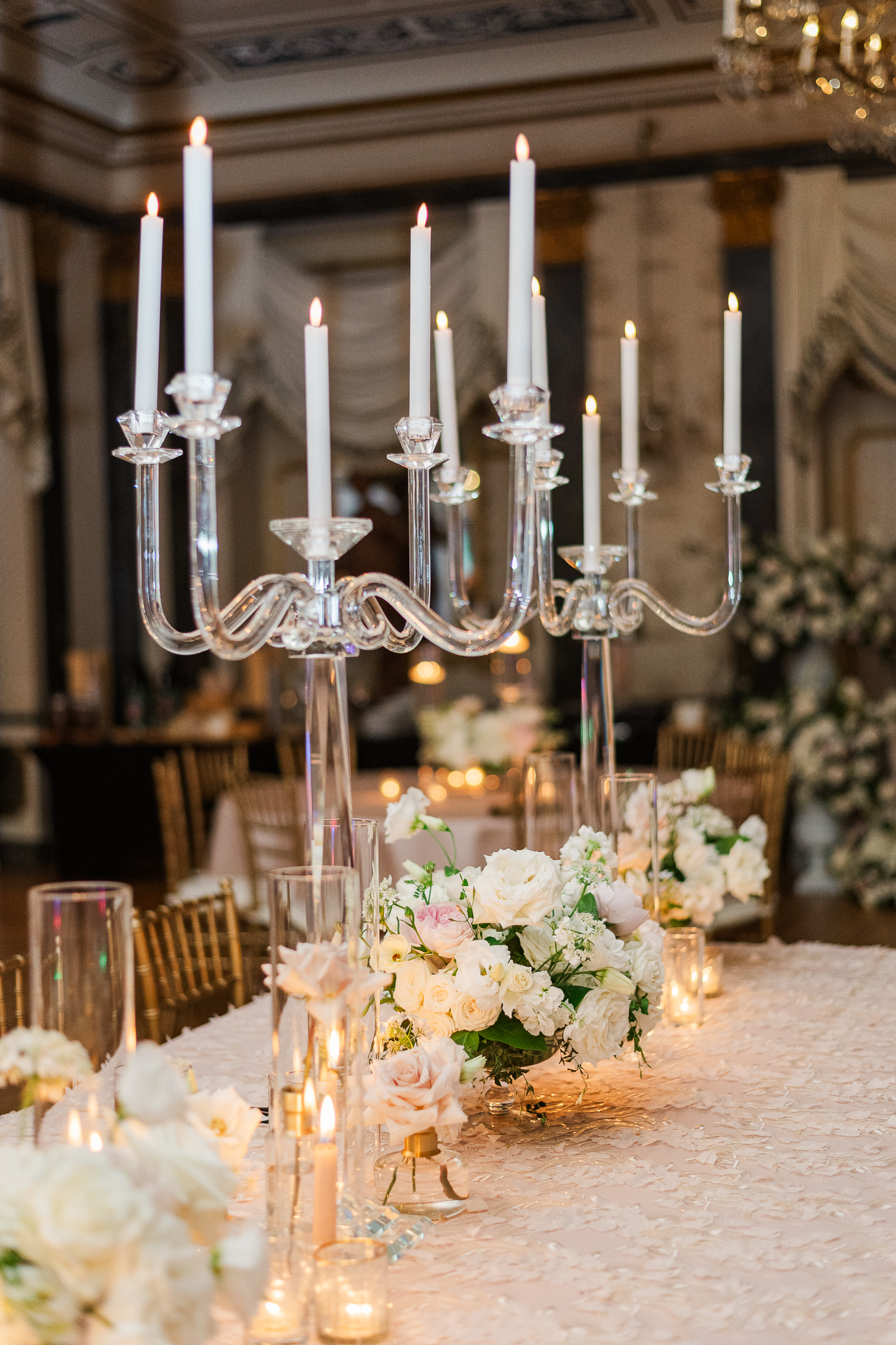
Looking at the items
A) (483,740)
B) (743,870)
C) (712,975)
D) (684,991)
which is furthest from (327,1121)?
(483,740)

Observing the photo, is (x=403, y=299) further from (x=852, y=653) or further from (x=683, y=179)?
(x=852, y=653)

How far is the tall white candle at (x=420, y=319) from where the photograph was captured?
1577mm

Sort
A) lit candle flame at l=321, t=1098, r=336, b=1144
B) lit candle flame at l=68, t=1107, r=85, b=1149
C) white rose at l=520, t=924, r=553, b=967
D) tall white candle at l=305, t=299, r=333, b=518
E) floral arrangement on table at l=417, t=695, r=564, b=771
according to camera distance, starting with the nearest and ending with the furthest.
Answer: lit candle flame at l=68, t=1107, r=85, b=1149
lit candle flame at l=321, t=1098, r=336, b=1144
tall white candle at l=305, t=299, r=333, b=518
white rose at l=520, t=924, r=553, b=967
floral arrangement on table at l=417, t=695, r=564, b=771

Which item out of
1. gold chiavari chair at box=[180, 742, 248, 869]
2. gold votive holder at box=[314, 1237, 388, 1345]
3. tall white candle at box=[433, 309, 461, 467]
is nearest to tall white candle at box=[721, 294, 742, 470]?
tall white candle at box=[433, 309, 461, 467]

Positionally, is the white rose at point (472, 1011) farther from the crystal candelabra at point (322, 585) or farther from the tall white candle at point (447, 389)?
the tall white candle at point (447, 389)

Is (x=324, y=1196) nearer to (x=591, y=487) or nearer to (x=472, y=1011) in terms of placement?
(x=472, y=1011)

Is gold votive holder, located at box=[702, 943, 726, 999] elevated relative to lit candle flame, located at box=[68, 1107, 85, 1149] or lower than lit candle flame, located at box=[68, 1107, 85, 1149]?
lower

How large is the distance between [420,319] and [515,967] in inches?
28.7

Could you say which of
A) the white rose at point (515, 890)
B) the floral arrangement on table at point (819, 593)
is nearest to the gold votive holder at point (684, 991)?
the white rose at point (515, 890)

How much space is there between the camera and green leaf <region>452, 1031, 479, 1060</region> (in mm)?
1571

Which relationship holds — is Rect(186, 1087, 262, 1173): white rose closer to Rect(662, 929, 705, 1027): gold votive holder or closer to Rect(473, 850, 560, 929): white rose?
Rect(473, 850, 560, 929): white rose

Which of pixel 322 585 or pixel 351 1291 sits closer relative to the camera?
pixel 351 1291

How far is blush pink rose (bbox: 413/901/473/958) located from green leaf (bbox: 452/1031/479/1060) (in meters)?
0.09

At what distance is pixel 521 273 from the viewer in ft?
4.21
